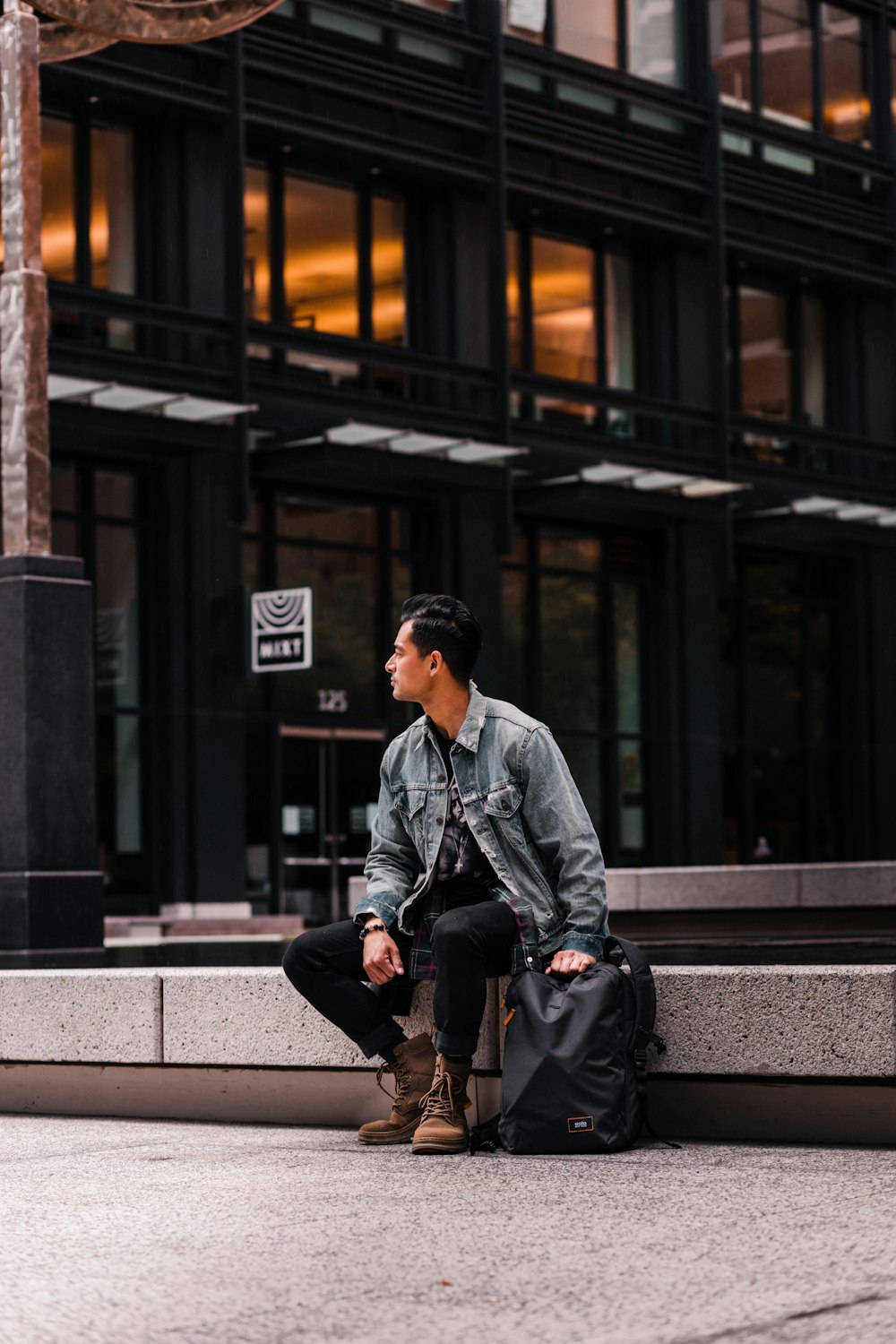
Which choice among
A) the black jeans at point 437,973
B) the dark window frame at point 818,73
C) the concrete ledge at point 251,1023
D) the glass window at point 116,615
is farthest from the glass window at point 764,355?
the black jeans at point 437,973

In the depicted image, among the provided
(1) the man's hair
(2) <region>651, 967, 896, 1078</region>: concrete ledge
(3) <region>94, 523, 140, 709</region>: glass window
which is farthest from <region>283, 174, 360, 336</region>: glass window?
(2) <region>651, 967, 896, 1078</region>: concrete ledge

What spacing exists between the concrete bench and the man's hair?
3.28ft

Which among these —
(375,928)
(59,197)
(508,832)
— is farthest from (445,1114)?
(59,197)

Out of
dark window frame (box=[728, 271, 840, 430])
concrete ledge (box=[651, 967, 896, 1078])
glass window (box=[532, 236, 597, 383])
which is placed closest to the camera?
concrete ledge (box=[651, 967, 896, 1078])

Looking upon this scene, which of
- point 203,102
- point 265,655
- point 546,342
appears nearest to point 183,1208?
point 265,655

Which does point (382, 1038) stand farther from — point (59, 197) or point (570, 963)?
point (59, 197)

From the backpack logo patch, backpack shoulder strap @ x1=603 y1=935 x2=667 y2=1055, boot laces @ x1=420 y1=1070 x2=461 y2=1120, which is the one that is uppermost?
backpack shoulder strap @ x1=603 y1=935 x2=667 y2=1055

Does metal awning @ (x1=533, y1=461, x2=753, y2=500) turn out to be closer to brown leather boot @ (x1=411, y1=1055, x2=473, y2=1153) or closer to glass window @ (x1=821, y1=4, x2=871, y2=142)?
glass window @ (x1=821, y1=4, x2=871, y2=142)

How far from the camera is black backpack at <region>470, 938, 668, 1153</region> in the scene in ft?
19.2

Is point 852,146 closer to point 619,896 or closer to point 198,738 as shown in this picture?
point 198,738

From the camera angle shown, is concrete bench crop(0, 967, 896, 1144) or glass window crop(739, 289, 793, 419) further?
glass window crop(739, 289, 793, 419)

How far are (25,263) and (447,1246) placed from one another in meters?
6.01

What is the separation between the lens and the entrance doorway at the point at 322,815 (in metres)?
24.1

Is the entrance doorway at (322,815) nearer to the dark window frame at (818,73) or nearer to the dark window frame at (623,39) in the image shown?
the dark window frame at (623,39)
